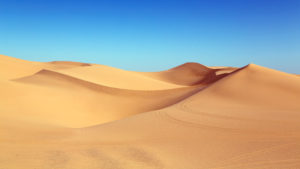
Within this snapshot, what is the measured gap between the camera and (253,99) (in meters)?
11.1

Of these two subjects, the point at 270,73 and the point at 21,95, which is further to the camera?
the point at 270,73

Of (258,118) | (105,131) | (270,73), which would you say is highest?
(270,73)

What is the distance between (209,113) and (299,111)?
140 inches

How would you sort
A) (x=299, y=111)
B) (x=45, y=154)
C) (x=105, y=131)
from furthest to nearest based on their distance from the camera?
(x=299, y=111) < (x=105, y=131) < (x=45, y=154)

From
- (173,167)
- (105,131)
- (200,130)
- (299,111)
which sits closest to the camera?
(173,167)

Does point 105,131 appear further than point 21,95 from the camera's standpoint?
No

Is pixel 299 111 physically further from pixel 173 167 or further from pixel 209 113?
pixel 173 167

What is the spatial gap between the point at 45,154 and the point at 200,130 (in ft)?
13.9

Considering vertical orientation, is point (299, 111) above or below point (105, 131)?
above

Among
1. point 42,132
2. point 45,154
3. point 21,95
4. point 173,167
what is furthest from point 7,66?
point 173,167

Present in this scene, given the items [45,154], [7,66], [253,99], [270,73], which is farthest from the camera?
[7,66]

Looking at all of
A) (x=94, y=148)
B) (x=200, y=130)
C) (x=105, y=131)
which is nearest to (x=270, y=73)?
(x=200, y=130)

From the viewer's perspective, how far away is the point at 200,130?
6.43m

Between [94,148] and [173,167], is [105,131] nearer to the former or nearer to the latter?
[94,148]
